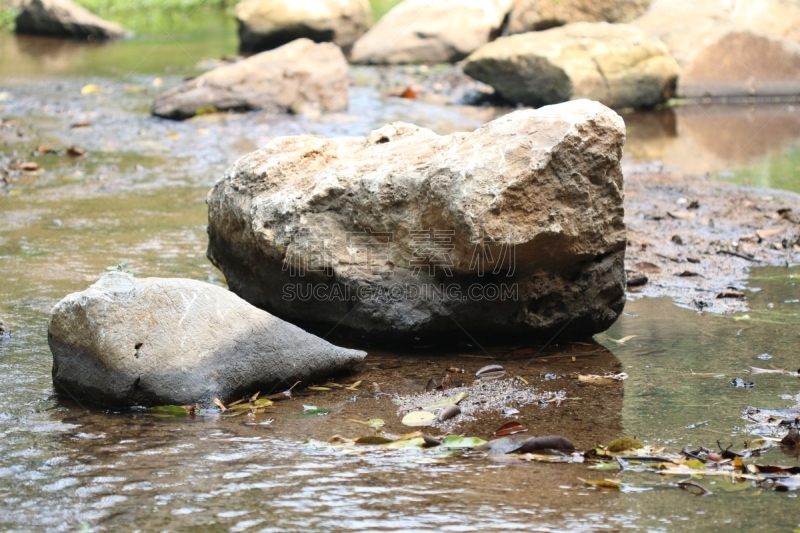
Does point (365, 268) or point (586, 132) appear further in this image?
point (365, 268)

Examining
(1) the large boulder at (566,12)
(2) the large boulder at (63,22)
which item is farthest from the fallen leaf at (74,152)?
(2) the large boulder at (63,22)

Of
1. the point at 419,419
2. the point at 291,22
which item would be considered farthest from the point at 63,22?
the point at 419,419

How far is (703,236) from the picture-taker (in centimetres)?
611

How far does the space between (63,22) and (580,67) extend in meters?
9.53

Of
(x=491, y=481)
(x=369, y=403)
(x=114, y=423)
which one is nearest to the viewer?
Result: (x=491, y=481)

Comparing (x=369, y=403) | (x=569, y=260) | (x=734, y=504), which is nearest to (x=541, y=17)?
(x=569, y=260)

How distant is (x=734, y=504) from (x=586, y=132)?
172 centimetres

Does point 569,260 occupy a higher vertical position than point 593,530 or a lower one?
higher

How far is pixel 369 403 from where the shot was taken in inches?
141

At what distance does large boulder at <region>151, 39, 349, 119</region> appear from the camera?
982 cm

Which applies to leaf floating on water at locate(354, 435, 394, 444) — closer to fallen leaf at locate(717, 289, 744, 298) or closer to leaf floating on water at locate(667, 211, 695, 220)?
fallen leaf at locate(717, 289, 744, 298)

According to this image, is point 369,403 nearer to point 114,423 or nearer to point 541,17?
point 114,423

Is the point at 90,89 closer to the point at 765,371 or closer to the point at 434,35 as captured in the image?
the point at 434,35

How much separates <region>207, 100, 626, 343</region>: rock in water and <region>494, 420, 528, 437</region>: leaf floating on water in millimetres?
835
